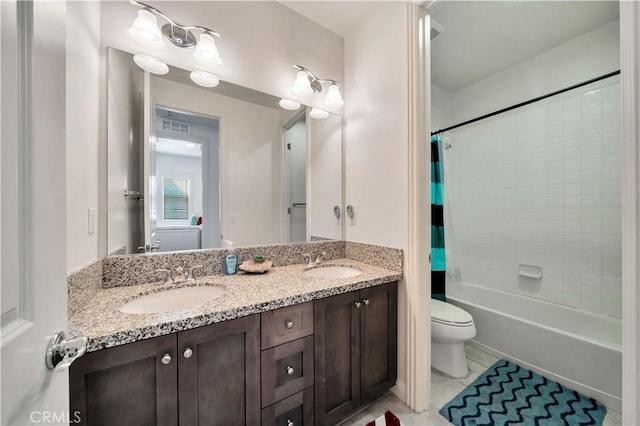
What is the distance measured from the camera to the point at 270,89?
1.68 m

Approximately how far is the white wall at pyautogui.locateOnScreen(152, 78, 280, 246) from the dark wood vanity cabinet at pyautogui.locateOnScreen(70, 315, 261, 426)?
0.73 m

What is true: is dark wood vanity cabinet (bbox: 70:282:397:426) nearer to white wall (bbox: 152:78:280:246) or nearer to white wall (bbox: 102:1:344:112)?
white wall (bbox: 152:78:280:246)

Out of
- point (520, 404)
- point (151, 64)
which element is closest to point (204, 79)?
point (151, 64)

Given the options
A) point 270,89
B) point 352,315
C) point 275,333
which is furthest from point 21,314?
point 270,89

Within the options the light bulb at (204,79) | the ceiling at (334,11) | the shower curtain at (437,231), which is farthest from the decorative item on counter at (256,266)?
the ceiling at (334,11)

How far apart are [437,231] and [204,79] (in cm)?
216

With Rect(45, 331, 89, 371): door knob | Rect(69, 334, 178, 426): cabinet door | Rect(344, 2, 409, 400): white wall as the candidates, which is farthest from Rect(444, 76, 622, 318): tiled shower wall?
Rect(45, 331, 89, 371): door knob

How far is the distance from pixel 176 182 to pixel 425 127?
1.52 m

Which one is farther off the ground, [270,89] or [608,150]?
[270,89]

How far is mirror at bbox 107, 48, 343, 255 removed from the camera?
1.26 m

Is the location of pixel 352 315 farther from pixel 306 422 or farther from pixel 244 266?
pixel 244 266

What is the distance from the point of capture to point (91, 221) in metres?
1.04

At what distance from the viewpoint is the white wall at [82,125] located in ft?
2.86

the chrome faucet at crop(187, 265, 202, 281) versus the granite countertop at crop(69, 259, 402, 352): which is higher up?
the chrome faucet at crop(187, 265, 202, 281)
